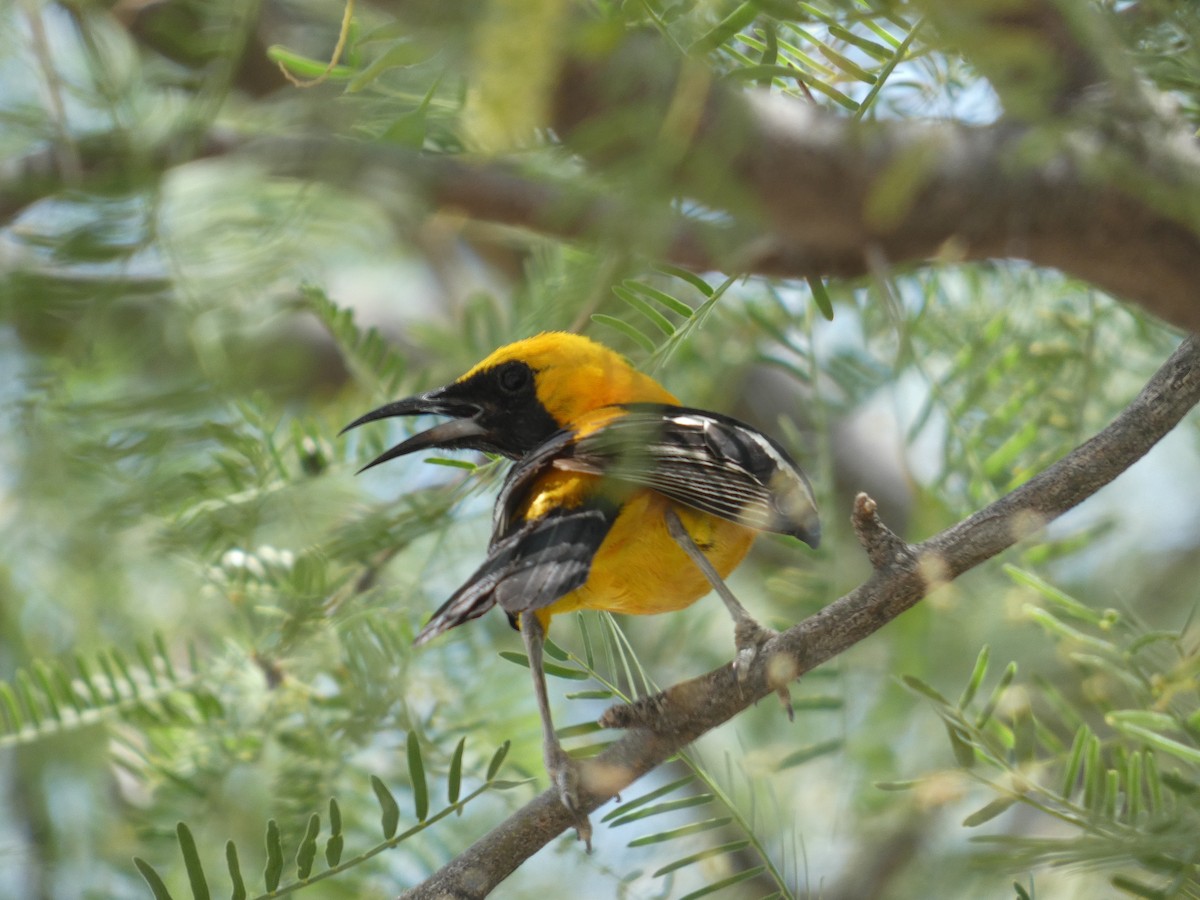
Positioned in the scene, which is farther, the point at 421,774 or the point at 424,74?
the point at 421,774

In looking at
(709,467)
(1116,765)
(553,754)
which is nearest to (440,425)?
(709,467)

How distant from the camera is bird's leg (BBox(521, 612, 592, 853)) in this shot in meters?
1.20

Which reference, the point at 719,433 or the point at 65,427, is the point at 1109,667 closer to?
the point at 719,433

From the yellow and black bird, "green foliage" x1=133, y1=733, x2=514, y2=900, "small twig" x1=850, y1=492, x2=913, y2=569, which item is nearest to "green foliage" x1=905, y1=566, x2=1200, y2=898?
"small twig" x1=850, y1=492, x2=913, y2=569

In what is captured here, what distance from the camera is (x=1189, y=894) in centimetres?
112

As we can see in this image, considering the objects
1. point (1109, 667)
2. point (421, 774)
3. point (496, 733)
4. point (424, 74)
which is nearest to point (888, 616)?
point (1109, 667)

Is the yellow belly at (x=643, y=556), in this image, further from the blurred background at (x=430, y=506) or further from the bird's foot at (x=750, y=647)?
the bird's foot at (x=750, y=647)

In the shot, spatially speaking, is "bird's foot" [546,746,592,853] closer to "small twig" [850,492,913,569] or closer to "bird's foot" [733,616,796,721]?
"bird's foot" [733,616,796,721]

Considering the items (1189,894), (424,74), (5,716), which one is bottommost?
(5,716)

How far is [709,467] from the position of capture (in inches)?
56.4

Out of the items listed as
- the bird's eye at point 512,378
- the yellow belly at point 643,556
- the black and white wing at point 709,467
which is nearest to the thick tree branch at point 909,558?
the black and white wing at point 709,467

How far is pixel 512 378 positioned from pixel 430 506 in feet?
1.22

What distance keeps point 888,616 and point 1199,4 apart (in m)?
0.62

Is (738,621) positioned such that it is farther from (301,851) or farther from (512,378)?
(512,378)
